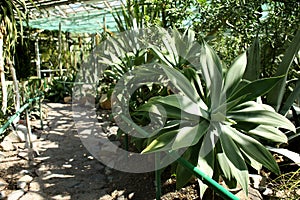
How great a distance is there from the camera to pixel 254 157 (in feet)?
4.36

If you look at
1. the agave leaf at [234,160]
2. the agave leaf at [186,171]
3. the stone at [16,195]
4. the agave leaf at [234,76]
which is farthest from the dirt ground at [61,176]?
the agave leaf at [234,76]

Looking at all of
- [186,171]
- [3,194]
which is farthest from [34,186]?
[186,171]

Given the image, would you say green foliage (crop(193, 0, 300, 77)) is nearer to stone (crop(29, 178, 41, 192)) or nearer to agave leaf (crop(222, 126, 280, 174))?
agave leaf (crop(222, 126, 280, 174))

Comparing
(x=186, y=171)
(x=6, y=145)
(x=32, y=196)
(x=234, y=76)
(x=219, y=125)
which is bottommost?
(x=32, y=196)

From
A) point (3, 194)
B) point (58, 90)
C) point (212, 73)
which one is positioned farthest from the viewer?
point (58, 90)

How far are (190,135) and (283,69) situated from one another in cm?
114

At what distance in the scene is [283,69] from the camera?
2051 mm

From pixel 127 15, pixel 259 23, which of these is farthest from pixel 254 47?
pixel 127 15

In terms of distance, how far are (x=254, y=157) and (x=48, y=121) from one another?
3791 mm

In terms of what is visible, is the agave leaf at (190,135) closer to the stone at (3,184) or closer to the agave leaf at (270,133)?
the agave leaf at (270,133)

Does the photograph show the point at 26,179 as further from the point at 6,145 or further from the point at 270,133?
the point at 270,133

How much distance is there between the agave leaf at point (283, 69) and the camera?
197cm

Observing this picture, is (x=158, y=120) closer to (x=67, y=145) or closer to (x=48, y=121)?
(x=67, y=145)

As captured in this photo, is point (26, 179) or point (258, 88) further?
point (26, 179)
